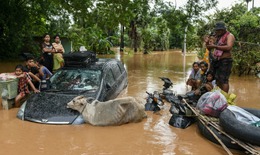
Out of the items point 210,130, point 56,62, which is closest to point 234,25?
point 56,62

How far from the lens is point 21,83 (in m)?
7.64

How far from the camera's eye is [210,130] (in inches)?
208

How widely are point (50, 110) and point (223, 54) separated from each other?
14.0 feet

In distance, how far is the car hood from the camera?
597 centimetres

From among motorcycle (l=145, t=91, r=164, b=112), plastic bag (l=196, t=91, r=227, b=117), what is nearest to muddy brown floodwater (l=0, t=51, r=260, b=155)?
plastic bag (l=196, t=91, r=227, b=117)

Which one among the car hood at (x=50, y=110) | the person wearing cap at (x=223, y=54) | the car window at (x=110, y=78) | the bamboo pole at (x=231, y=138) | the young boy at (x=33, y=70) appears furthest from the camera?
the young boy at (x=33, y=70)

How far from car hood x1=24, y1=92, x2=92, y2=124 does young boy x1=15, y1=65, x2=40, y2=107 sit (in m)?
1.15

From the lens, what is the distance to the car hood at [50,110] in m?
5.97

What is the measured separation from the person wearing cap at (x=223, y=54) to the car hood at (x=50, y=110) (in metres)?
3.59

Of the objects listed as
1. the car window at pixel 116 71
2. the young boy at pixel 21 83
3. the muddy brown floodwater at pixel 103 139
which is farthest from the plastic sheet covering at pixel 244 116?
the young boy at pixel 21 83

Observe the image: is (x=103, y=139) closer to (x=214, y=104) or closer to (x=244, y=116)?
(x=214, y=104)

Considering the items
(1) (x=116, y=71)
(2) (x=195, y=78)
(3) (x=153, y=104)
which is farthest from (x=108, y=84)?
(2) (x=195, y=78)

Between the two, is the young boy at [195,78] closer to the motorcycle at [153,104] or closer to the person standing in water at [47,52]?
the motorcycle at [153,104]

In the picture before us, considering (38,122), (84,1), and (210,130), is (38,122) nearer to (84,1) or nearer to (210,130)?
(210,130)
